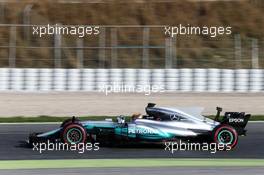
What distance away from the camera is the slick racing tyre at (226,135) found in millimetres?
11555

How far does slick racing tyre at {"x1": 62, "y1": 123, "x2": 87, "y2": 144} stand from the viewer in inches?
451

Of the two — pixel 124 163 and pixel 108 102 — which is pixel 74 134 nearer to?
pixel 124 163

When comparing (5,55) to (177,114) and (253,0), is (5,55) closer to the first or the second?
(253,0)

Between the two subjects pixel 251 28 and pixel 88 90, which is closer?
pixel 88 90

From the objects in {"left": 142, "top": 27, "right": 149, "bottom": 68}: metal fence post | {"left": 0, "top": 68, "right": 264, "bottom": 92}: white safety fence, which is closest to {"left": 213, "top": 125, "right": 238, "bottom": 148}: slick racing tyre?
{"left": 0, "top": 68, "right": 264, "bottom": 92}: white safety fence

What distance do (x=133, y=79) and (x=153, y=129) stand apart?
924 cm

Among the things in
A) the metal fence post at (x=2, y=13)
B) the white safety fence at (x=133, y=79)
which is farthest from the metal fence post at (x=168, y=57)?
the metal fence post at (x=2, y=13)

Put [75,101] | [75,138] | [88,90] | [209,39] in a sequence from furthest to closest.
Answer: [209,39] < [88,90] < [75,101] < [75,138]

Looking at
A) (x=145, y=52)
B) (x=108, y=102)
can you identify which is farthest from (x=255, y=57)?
(x=108, y=102)

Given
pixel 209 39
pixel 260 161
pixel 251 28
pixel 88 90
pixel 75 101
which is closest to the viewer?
pixel 260 161

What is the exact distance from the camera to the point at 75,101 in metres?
19.3

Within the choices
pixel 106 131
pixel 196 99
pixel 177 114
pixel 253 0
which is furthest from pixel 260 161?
pixel 253 0

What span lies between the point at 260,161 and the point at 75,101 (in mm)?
9496

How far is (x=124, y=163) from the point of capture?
10.2 m
